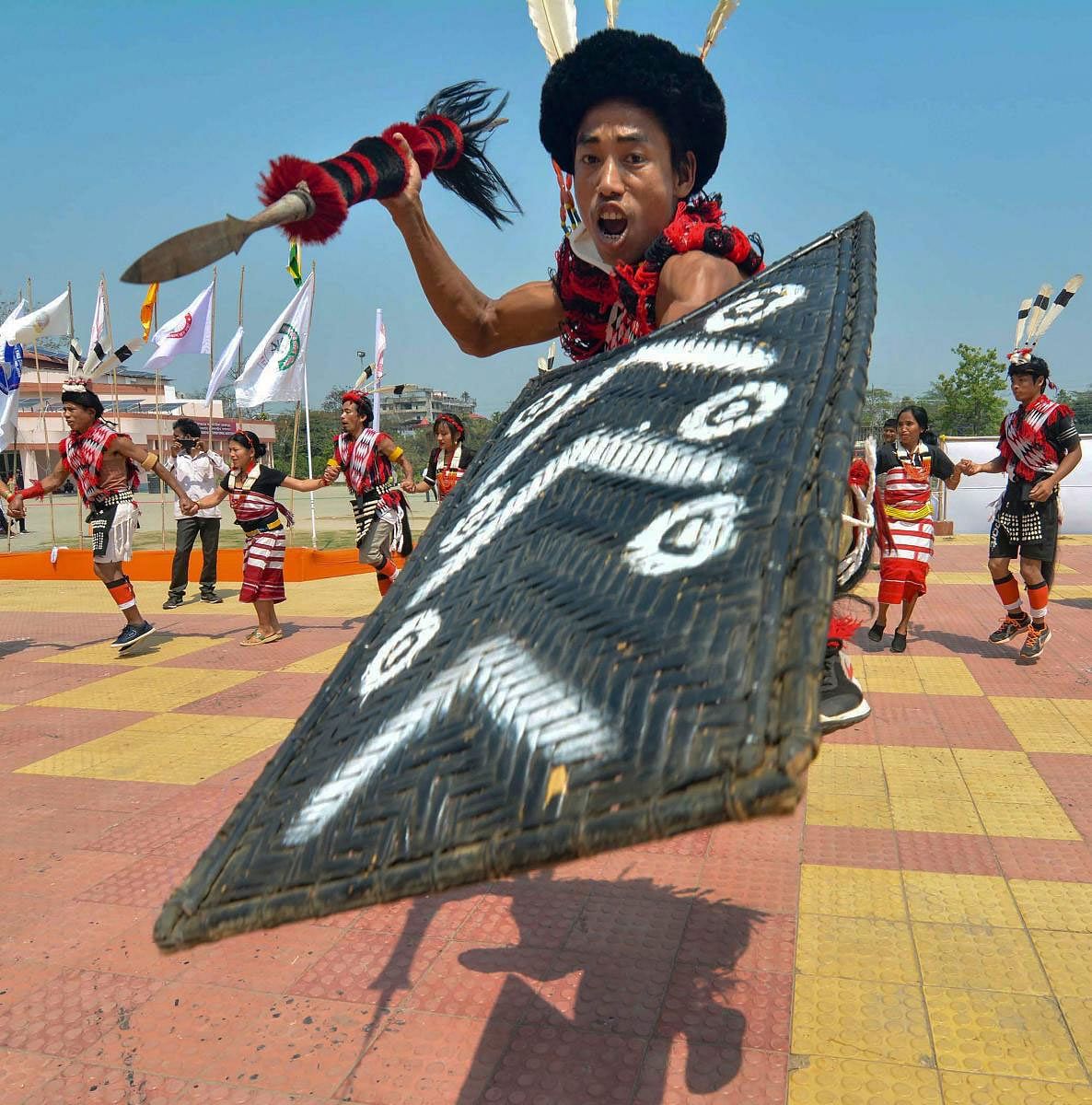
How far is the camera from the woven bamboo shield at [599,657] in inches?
29.2

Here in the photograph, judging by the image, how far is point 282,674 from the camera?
6305mm

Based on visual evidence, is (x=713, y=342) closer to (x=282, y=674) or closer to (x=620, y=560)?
(x=620, y=560)

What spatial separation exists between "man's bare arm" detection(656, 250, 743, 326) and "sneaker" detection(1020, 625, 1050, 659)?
533 centimetres

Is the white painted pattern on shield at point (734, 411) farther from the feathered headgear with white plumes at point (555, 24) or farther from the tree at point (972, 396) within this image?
the tree at point (972, 396)

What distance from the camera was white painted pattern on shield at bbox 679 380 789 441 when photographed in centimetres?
102

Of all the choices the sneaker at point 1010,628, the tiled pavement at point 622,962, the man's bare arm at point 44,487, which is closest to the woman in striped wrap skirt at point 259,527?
the man's bare arm at point 44,487

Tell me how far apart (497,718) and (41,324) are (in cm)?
1271

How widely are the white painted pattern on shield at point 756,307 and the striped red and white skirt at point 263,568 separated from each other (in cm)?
668

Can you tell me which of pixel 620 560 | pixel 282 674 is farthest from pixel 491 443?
pixel 282 674

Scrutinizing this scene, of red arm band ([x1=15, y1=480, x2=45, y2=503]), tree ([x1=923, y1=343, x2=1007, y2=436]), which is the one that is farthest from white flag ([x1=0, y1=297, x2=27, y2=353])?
tree ([x1=923, y1=343, x2=1007, y2=436])

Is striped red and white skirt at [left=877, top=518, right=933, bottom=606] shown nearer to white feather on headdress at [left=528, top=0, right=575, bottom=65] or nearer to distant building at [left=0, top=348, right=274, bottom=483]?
white feather on headdress at [left=528, top=0, right=575, bottom=65]

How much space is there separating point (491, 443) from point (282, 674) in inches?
204

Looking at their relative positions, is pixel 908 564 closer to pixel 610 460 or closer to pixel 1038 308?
pixel 1038 308

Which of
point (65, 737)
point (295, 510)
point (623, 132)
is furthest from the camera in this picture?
point (295, 510)
